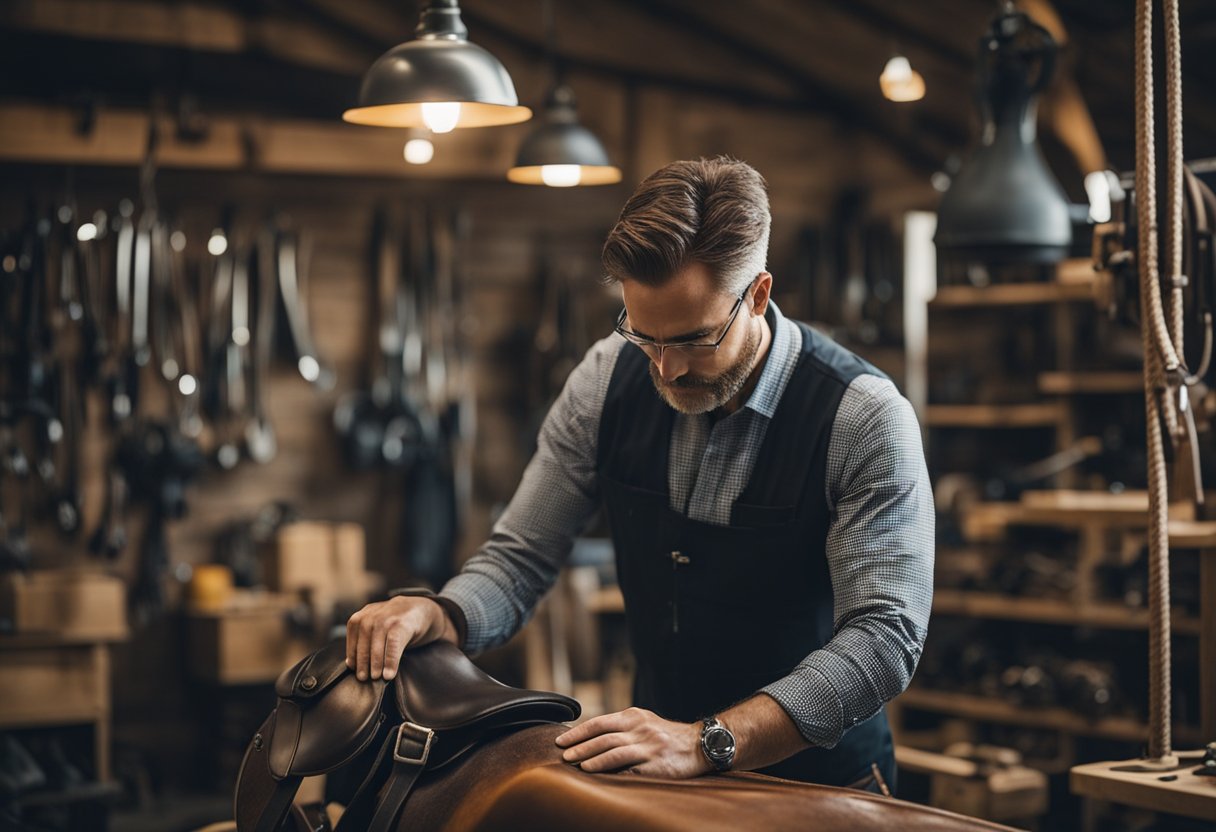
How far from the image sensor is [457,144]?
6375 millimetres

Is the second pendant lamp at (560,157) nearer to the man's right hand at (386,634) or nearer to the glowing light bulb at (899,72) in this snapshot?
the glowing light bulb at (899,72)

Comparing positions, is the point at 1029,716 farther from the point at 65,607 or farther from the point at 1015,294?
the point at 65,607

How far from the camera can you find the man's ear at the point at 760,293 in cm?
233

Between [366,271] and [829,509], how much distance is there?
4667 millimetres

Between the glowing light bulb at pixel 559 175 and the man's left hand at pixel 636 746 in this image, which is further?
the glowing light bulb at pixel 559 175

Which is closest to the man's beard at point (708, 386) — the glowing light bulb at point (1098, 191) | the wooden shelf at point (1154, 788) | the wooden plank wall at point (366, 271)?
the wooden shelf at point (1154, 788)

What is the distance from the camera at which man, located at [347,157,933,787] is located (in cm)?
209

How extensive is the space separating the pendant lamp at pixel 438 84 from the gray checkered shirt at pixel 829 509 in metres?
0.67

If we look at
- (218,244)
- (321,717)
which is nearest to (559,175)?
(218,244)

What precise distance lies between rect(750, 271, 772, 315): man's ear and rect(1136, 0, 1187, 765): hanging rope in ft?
1.93

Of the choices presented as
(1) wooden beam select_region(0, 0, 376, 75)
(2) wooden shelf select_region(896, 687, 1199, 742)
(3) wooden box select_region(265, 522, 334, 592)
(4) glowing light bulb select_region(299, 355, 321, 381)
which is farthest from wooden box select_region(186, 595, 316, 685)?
(2) wooden shelf select_region(896, 687, 1199, 742)

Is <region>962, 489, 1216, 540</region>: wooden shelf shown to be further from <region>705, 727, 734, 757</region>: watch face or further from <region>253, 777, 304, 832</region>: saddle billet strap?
<region>253, 777, 304, 832</region>: saddle billet strap

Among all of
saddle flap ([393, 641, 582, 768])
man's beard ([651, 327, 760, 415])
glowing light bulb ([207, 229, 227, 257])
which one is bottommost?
saddle flap ([393, 641, 582, 768])

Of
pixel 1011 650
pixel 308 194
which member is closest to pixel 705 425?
pixel 1011 650
